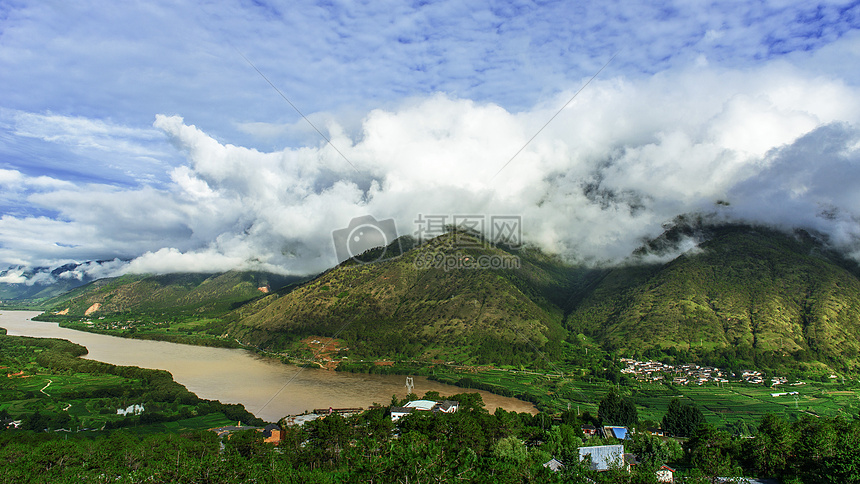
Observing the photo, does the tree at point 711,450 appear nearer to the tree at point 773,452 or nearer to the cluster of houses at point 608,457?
the tree at point 773,452

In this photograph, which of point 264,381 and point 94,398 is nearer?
point 94,398

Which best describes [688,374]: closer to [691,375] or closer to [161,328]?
[691,375]

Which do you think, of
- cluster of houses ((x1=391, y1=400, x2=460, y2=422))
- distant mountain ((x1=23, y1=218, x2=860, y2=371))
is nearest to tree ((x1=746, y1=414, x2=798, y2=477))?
cluster of houses ((x1=391, y1=400, x2=460, y2=422))

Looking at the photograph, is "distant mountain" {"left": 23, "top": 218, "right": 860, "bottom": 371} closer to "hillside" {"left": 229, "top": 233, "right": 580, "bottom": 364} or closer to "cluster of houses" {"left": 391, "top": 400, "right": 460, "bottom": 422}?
"hillside" {"left": 229, "top": 233, "right": 580, "bottom": 364}

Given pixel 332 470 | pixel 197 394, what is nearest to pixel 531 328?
pixel 197 394

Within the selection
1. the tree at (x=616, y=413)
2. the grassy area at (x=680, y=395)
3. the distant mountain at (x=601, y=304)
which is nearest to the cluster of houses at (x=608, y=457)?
the tree at (x=616, y=413)

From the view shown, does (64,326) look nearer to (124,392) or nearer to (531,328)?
(124,392)

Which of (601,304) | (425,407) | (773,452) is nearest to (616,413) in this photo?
(773,452)

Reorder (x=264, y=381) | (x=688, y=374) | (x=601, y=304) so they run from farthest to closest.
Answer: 1. (x=601, y=304)
2. (x=688, y=374)
3. (x=264, y=381)
